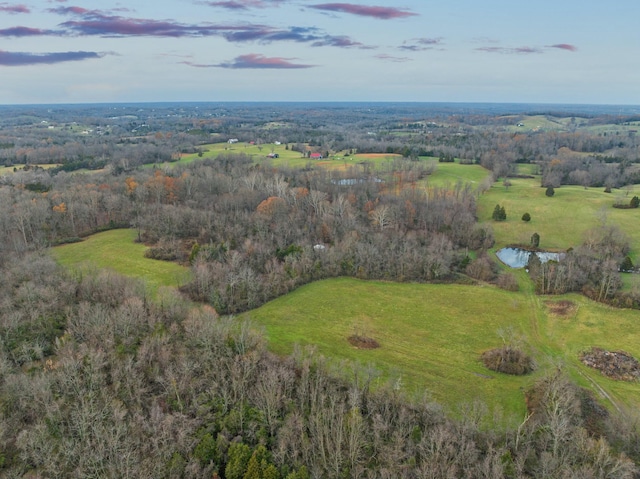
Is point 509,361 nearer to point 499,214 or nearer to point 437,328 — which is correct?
point 437,328

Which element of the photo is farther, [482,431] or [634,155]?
[634,155]

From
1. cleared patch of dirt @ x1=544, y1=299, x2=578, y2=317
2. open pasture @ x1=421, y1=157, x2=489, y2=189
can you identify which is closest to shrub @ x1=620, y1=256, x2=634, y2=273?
cleared patch of dirt @ x1=544, y1=299, x2=578, y2=317

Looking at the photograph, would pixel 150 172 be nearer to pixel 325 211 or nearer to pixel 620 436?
pixel 325 211

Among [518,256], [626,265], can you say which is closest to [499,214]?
[518,256]

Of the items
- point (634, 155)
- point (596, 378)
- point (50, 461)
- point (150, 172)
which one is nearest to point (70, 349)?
point (50, 461)

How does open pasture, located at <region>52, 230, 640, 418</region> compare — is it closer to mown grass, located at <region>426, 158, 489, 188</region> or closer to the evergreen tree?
the evergreen tree

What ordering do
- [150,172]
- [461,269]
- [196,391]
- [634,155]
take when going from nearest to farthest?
[196,391] < [461,269] < [150,172] < [634,155]

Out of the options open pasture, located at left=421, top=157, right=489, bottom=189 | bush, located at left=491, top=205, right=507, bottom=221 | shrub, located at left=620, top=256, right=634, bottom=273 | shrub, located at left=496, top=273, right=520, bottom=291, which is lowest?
shrub, located at left=496, top=273, right=520, bottom=291
